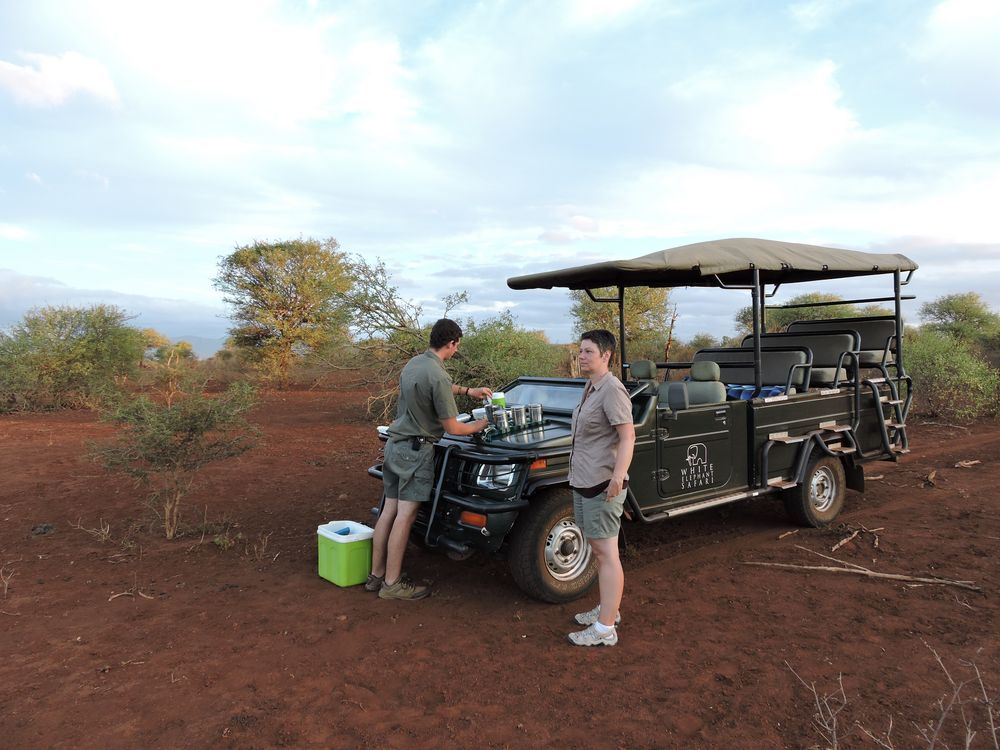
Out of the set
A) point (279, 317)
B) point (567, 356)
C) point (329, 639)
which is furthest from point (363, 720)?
point (279, 317)

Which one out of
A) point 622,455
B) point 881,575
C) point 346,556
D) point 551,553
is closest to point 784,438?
point 881,575

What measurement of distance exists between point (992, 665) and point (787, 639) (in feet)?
3.29

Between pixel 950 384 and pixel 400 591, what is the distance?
40.6 feet

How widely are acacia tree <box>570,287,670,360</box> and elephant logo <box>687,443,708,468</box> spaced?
1518 cm

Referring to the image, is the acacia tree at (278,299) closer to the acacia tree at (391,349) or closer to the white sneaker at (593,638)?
the acacia tree at (391,349)

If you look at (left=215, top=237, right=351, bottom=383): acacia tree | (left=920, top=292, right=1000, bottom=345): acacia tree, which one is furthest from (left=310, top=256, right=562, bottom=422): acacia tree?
(left=920, top=292, right=1000, bottom=345): acacia tree

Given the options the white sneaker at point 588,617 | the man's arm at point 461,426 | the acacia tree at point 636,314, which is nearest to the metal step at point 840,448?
the white sneaker at point 588,617

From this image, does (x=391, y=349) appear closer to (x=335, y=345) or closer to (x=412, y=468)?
(x=335, y=345)

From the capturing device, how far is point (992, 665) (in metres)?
3.57

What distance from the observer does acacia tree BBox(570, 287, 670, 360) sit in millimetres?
21094

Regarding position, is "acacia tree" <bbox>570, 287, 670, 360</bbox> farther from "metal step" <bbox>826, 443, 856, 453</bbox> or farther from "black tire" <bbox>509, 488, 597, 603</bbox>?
"black tire" <bbox>509, 488, 597, 603</bbox>

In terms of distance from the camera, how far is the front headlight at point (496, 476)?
14.3ft

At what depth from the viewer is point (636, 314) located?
72.8 feet

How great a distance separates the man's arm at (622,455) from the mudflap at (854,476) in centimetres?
409
